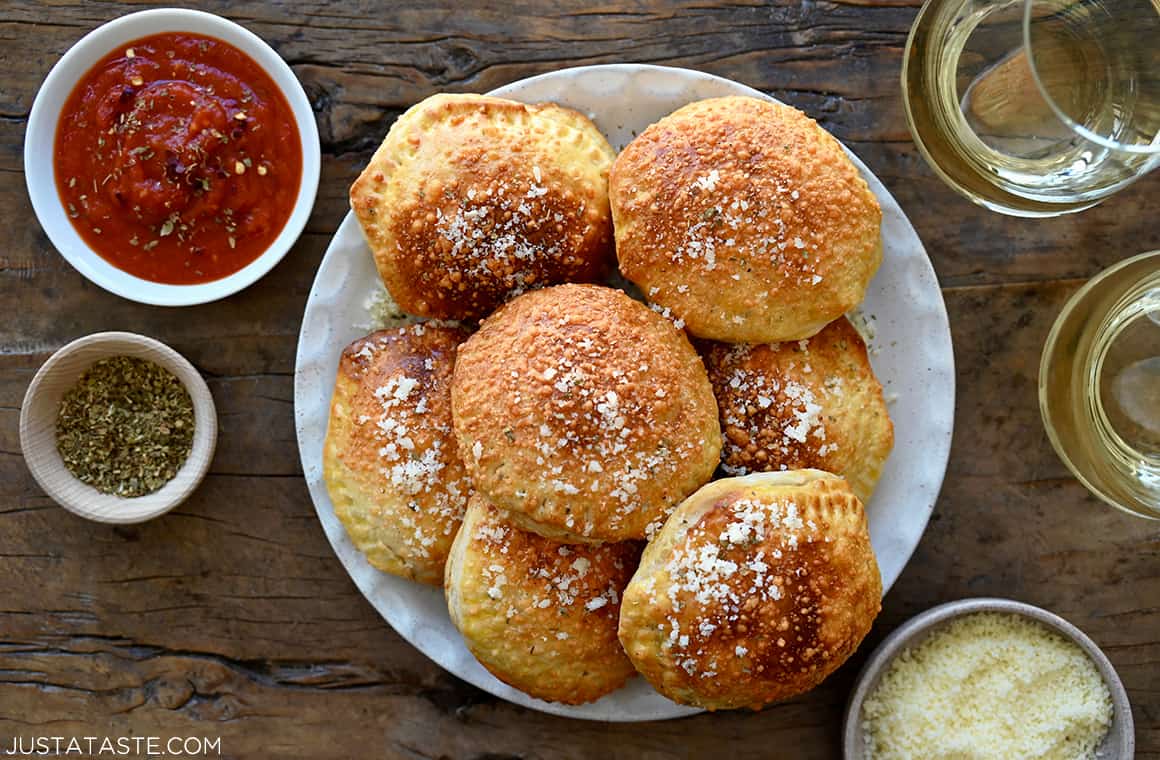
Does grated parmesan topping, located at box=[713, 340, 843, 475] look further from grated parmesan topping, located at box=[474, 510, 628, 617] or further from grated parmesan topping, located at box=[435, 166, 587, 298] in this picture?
grated parmesan topping, located at box=[435, 166, 587, 298]

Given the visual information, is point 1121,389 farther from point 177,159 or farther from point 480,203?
point 177,159

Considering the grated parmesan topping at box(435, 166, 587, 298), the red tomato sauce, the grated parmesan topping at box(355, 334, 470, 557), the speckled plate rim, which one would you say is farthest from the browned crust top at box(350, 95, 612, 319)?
the speckled plate rim

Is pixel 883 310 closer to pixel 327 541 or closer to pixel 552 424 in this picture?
pixel 552 424

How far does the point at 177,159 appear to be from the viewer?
2555mm

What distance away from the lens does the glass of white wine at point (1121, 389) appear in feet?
8.40

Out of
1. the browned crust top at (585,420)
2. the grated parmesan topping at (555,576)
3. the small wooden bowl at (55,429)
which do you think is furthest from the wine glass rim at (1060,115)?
the small wooden bowl at (55,429)

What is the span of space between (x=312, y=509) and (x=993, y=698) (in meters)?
1.96

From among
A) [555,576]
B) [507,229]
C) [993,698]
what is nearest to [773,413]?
[555,576]

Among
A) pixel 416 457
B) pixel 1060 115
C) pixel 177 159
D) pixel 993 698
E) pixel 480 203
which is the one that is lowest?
pixel 993 698

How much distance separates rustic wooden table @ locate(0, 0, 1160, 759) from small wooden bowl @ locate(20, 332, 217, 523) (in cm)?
13

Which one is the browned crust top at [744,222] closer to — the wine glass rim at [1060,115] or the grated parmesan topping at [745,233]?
the grated parmesan topping at [745,233]

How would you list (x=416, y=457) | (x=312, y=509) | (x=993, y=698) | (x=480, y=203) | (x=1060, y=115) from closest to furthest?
1. (x=1060, y=115)
2. (x=480, y=203)
3. (x=416, y=457)
4. (x=993, y=698)
5. (x=312, y=509)

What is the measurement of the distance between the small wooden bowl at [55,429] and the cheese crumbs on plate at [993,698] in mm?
1964

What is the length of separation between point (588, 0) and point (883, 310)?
1201mm
